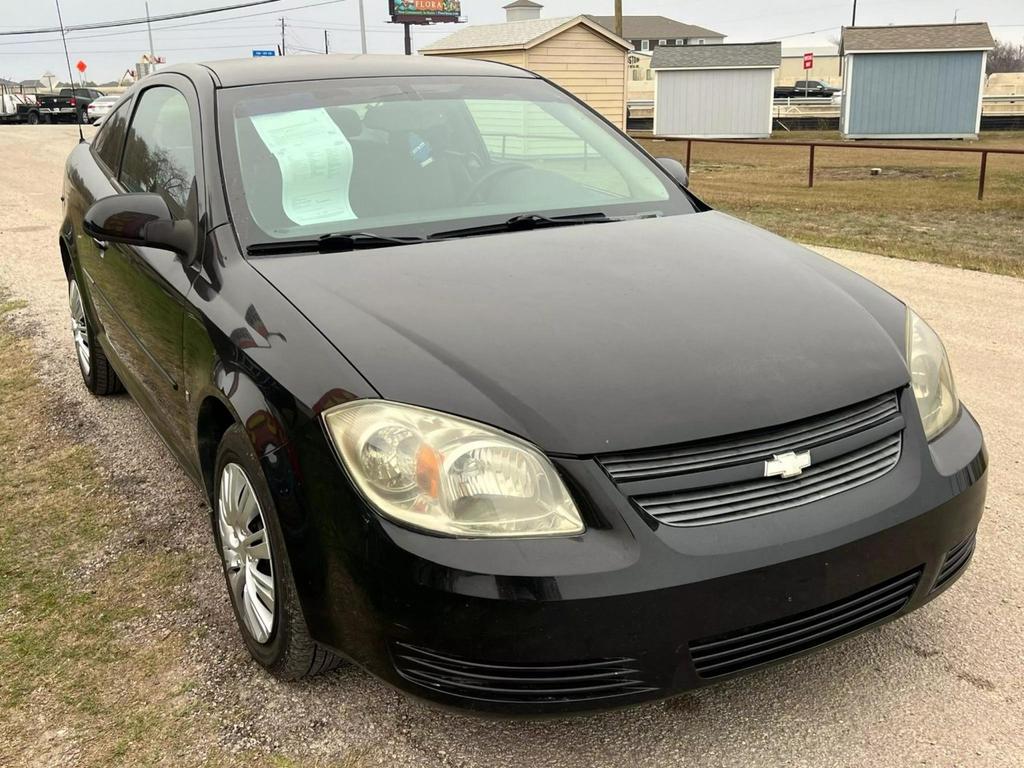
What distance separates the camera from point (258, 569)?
2525 millimetres

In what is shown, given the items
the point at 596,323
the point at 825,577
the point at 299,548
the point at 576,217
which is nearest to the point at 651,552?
the point at 825,577

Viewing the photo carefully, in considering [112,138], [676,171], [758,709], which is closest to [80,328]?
[112,138]

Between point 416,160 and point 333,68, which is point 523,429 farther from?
point 333,68

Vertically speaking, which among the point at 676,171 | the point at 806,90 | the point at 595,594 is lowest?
the point at 806,90

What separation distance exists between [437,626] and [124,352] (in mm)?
2353

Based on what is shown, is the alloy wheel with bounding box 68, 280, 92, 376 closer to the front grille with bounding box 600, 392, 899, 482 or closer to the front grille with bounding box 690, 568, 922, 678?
the front grille with bounding box 600, 392, 899, 482

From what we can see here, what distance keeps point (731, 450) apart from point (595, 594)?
1.43 ft

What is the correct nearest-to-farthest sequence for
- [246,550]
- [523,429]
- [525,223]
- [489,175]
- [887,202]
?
[523,429]
[246,550]
[525,223]
[489,175]
[887,202]

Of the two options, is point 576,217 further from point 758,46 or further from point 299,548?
point 758,46

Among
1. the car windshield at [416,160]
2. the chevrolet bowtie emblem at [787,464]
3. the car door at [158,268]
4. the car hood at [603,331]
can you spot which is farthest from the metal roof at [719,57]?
the chevrolet bowtie emblem at [787,464]

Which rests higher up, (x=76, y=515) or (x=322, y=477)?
(x=322, y=477)

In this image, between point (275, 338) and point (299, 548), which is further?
point (275, 338)

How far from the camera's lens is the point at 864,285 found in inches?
112

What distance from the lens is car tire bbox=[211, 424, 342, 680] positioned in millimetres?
2314
